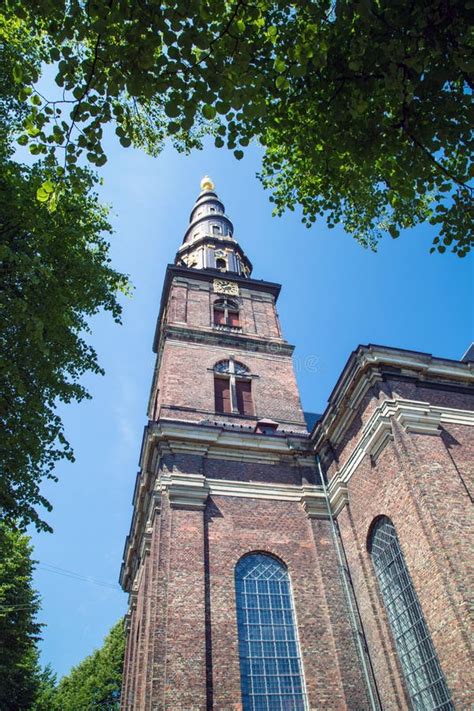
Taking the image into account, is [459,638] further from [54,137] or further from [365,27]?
[54,137]

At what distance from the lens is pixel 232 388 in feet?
65.6

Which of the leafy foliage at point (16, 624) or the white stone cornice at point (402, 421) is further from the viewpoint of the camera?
the leafy foliage at point (16, 624)

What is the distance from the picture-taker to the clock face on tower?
25112mm

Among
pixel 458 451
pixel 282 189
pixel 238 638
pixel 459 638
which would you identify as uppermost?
pixel 282 189

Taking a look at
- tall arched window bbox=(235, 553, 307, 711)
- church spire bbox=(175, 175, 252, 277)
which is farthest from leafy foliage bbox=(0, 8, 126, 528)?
church spire bbox=(175, 175, 252, 277)

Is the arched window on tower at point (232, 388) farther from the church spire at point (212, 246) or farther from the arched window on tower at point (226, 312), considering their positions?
the church spire at point (212, 246)

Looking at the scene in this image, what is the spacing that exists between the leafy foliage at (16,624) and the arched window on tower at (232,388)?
8848mm

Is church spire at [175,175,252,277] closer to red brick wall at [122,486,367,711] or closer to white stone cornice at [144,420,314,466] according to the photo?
white stone cornice at [144,420,314,466]

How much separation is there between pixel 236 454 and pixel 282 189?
8.99 meters

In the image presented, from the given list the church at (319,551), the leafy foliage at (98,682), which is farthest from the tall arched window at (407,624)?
the leafy foliage at (98,682)

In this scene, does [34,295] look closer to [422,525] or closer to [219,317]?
[422,525]

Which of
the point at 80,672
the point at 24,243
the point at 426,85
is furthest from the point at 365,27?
the point at 80,672

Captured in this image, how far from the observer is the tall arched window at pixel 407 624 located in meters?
10.2

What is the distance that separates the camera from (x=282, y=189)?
984 cm
